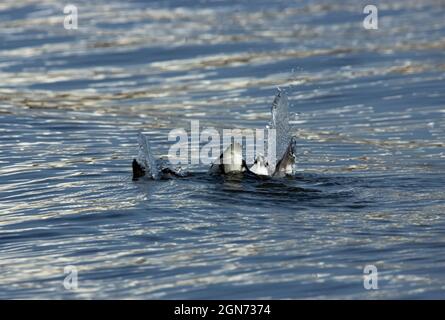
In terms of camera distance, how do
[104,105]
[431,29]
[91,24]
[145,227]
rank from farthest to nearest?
[91,24]
[431,29]
[104,105]
[145,227]

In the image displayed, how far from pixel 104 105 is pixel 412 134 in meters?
3.42

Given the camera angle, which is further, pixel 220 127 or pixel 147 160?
pixel 220 127

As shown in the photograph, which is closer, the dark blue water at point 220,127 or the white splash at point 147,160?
the dark blue water at point 220,127

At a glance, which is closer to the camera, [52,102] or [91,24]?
[52,102]

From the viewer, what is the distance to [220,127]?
10602 millimetres

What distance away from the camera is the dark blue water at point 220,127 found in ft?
20.5

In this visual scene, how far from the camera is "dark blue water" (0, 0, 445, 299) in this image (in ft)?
20.5

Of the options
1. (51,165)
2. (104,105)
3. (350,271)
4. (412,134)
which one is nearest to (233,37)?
(104,105)

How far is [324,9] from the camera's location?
55.7 ft

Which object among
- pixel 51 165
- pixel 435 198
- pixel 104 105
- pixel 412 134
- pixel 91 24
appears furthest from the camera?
pixel 91 24

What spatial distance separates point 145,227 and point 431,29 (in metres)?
9.03

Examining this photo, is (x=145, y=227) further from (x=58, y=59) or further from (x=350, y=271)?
(x=58, y=59)

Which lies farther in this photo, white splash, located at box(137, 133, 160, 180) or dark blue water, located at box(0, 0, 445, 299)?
white splash, located at box(137, 133, 160, 180)
